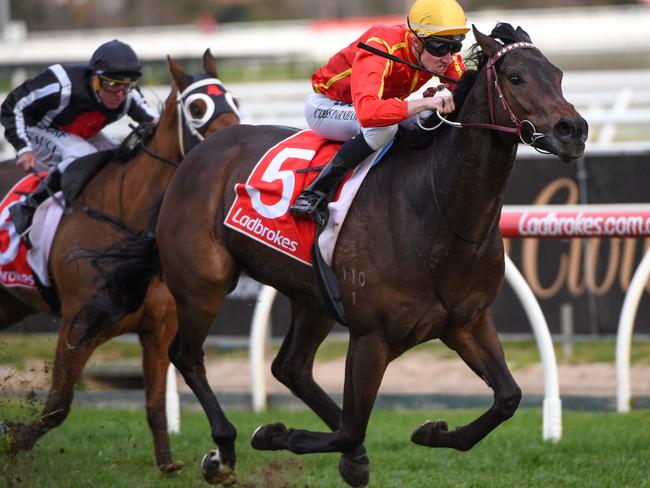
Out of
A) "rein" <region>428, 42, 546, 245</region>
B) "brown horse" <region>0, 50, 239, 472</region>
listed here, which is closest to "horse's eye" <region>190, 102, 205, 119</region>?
"brown horse" <region>0, 50, 239, 472</region>

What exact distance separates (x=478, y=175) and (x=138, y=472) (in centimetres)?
244

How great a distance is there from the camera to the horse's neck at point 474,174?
13.6ft

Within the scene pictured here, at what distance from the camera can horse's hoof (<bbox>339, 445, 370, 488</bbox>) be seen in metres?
4.60

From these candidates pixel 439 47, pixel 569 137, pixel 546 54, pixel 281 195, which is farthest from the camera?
pixel 546 54

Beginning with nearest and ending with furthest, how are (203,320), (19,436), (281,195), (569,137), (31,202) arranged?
(569,137) → (281,195) → (203,320) → (19,436) → (31,202)

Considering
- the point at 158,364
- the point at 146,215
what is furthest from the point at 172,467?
the point at 146,215

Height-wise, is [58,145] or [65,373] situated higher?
[58,145]

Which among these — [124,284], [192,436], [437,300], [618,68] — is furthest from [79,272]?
[618,68]

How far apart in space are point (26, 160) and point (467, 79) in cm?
260

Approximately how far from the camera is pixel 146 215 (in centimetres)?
573

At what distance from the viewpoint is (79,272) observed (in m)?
5.65

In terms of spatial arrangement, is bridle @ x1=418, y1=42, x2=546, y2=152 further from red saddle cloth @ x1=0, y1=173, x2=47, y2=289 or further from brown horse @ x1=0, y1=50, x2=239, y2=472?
red saddle cloth @ x1=0, y1=173, x2=47, y2=289

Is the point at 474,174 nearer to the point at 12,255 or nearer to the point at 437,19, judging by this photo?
the point at 437,19

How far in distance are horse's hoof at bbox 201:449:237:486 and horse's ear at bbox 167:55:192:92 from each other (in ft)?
6.15
